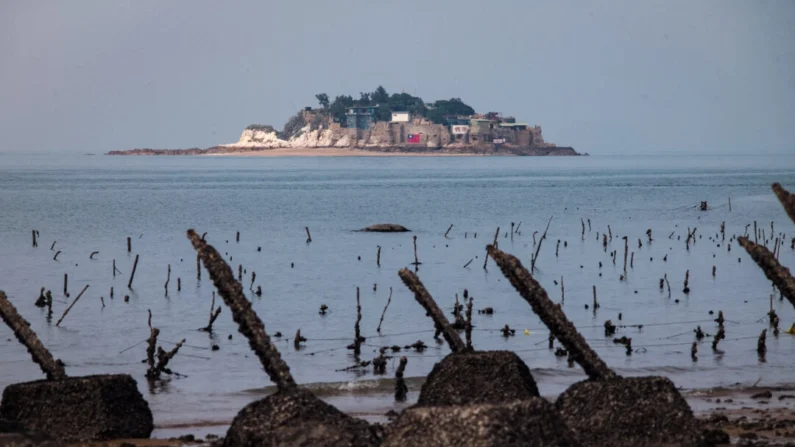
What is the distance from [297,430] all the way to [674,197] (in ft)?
382

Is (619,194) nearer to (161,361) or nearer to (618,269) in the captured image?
(618,269)

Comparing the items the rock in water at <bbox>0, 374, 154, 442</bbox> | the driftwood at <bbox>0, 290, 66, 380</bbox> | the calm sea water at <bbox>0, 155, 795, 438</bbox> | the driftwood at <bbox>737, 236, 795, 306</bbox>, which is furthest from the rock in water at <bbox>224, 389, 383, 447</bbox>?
the calm sea water at <bbox>0, 155, 795, 438</bbox>

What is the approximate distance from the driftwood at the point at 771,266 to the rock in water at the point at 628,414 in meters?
1.98

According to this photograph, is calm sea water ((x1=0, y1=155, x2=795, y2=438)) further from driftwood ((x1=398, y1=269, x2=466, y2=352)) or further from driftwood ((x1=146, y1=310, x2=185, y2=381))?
driftwood ((x1=398, y1=269, x2=466, y2=352))

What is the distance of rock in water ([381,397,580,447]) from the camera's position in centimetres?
1152

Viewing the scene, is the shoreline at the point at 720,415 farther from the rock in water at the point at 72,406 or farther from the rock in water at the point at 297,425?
the rock in water at the point at 297,425

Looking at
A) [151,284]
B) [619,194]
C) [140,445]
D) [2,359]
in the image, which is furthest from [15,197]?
[140,445]

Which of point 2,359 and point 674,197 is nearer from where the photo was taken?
point 2,359

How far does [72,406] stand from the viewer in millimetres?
16812

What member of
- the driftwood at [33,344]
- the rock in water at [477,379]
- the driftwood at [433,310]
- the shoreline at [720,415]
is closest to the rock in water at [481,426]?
the rock in water at [477,379]

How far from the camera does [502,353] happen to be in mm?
16875

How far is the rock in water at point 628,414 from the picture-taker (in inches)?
580

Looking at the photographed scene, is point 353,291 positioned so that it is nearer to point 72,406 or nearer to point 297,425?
point 72,406

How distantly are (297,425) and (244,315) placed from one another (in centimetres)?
187
